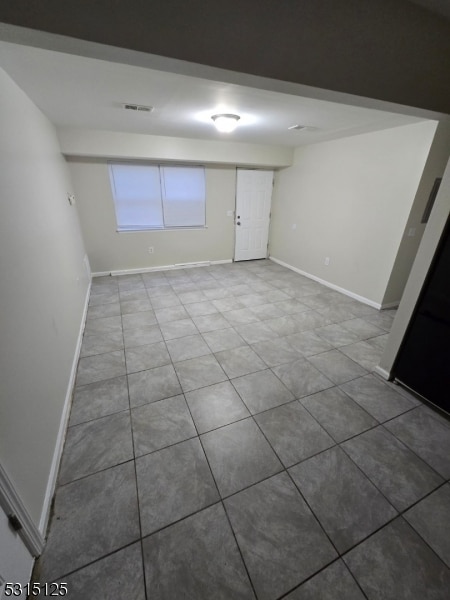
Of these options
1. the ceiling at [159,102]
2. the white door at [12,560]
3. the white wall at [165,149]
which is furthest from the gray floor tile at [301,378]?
the white wall at [165,149]

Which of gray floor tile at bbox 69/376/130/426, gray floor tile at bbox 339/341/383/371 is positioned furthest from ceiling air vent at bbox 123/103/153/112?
gray floor tile at bbox 339/341/383/371

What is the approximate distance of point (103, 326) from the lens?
3100 millimetres

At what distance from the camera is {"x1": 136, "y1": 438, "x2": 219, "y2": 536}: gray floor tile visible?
4.42 ft

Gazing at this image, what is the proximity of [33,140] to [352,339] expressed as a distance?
12.4 feet

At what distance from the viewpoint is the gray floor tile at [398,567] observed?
110 centimetres

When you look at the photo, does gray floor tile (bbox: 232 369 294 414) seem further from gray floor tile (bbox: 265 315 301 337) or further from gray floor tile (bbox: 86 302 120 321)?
gray floor tile (bbox: 86 302 120 321)

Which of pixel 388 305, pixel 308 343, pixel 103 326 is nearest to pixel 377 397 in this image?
pixel 308 343

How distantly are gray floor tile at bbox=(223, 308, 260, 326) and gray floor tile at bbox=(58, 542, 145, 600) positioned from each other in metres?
2.31

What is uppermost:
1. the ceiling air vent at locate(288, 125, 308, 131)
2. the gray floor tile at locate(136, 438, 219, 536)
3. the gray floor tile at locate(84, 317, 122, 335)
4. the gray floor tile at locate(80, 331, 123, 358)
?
the ceiling air vent at locate(288, 125, 308, 131)

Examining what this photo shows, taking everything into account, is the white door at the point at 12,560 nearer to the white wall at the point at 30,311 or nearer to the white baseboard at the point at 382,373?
the white wall at the point at 30,311

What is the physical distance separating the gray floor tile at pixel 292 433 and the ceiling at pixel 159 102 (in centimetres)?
244

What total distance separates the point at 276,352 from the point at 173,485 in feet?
5.21

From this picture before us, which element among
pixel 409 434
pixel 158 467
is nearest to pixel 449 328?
pixel 409 434

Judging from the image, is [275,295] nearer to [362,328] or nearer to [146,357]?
[362,328]
